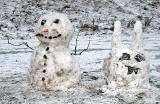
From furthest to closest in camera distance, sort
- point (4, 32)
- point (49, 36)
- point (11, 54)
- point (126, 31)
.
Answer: point (126, 31) → point (4, 32) → point (11, 54) → point (49, 36)

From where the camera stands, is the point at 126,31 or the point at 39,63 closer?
the point at 39,63

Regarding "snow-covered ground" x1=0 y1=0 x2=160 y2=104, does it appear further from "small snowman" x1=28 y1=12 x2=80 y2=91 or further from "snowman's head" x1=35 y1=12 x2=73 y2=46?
"snowman's head" x1=35 y1=12 x2=73 y2=46

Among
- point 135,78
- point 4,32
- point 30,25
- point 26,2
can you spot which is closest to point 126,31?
point 30,25

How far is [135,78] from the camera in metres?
5.96

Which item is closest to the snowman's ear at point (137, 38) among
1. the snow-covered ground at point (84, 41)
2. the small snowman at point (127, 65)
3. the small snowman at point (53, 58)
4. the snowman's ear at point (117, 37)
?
the small snowman at point (127, 65)

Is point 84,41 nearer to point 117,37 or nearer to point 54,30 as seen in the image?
point 117,37

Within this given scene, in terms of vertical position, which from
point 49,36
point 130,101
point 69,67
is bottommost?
point 130,101

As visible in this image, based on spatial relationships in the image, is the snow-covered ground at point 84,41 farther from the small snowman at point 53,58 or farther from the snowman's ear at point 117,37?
the snowman's ear at point 117,37

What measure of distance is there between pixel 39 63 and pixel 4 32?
8.14 m

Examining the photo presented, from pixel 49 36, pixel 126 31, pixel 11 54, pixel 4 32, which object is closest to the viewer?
pixel 49 36

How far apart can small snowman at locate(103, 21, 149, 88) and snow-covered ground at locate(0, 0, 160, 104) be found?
0.22 meters

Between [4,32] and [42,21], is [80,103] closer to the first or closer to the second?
[42,21]

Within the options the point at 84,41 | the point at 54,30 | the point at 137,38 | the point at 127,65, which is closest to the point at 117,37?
the point at 137,38

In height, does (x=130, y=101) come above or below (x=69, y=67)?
below
